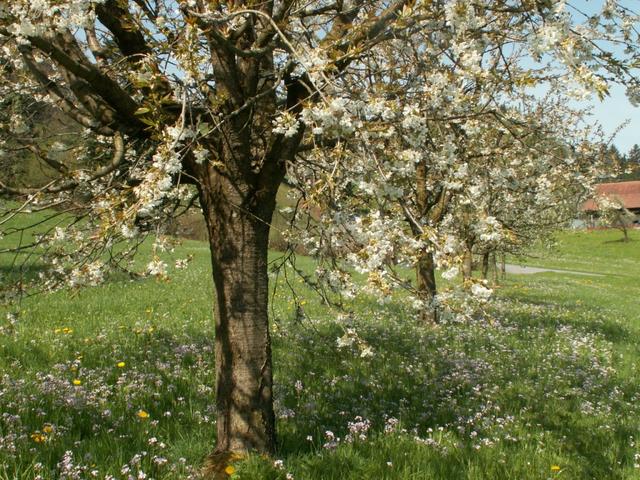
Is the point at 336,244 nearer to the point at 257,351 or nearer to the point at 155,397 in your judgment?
the point at 257,351

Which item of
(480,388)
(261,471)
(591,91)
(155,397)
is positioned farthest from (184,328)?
(591,91)

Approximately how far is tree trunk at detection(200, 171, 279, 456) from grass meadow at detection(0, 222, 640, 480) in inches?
11.6

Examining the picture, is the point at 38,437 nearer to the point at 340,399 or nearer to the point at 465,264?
the point at 340,399

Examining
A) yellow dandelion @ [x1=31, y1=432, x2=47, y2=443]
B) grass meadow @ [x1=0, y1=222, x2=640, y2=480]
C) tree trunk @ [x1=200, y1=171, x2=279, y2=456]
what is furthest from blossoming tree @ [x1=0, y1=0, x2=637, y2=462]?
yellow dandelion @ [x1=31, y1=432, x2=47, y2=443]

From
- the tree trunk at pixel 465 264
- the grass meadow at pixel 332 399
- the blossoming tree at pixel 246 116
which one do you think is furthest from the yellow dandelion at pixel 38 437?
the tree trunk at pixel 465 264

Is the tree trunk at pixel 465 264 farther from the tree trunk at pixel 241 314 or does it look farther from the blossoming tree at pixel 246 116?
the tree trunk at pixel 241 314

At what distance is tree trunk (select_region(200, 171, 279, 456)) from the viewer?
13.4 feet

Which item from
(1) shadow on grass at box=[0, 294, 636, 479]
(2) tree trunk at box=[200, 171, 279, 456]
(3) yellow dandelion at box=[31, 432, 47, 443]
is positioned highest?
(2) tree trunk at box=[200, 171, 279, 456]

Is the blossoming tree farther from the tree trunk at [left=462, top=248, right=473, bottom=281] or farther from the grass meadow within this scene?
the grass meadow

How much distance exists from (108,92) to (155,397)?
314 centimetres

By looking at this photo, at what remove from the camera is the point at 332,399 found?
5.91 meters

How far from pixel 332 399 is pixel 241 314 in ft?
7.46

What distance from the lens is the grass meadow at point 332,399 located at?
13.2ft

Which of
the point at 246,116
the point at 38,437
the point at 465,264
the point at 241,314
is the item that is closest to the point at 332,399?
the point at 241,314
